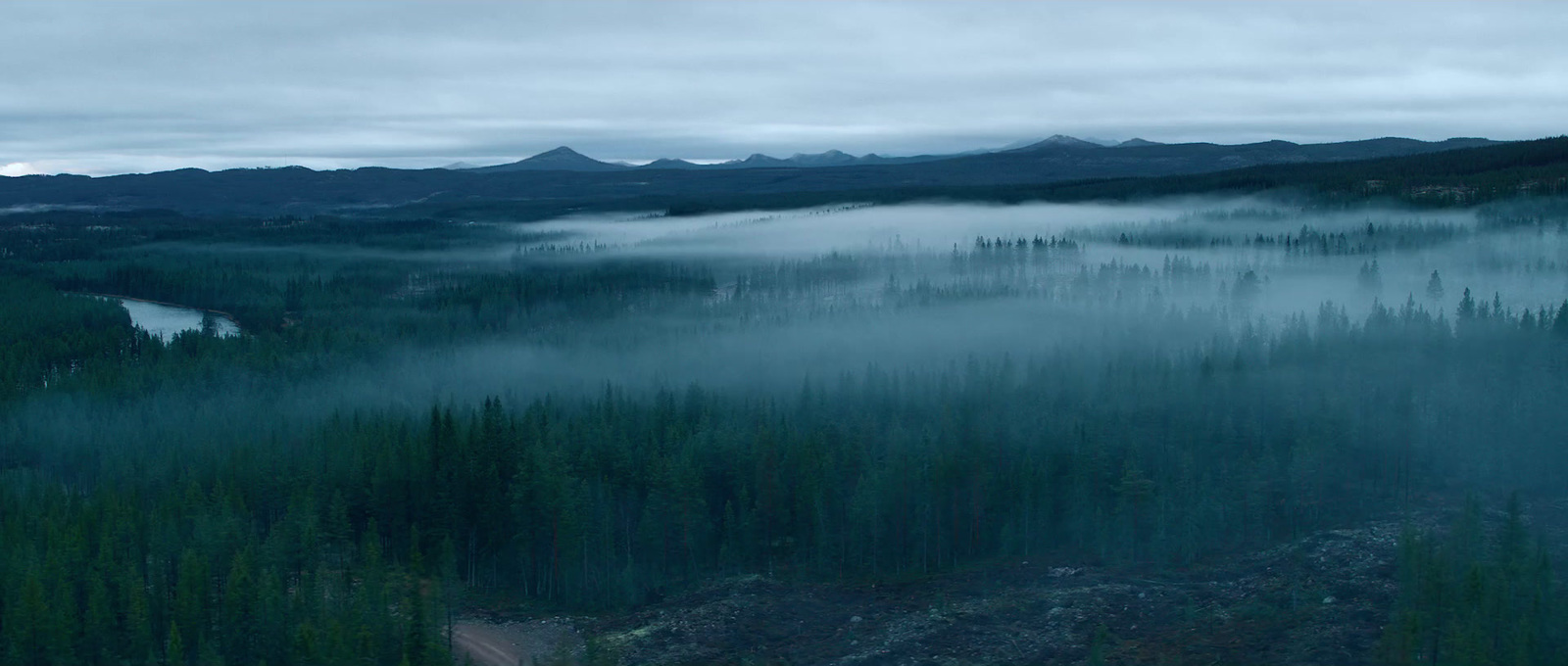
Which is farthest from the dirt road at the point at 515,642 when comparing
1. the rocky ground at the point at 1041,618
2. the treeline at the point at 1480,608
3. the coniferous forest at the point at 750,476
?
the treeline at the point at 1480,608

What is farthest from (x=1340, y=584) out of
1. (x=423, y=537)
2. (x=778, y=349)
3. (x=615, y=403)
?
(x=778, y=349)

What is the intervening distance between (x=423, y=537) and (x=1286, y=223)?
145870 millimetres

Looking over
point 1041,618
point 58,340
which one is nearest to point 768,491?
point 1041,618

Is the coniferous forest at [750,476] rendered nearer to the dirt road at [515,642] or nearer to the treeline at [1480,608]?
the treeline at [1480,608]

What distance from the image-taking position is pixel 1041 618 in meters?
53.2

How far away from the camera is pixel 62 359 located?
12469cm

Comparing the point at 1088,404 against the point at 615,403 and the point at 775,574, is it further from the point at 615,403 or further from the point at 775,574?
the point at 615,403

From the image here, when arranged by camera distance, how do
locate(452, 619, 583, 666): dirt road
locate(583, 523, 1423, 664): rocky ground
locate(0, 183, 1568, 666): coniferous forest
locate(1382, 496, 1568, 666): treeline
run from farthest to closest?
locate(452, 619, 583, 666): dirt road, locate(583, 523, 1423, 664): rocky ground, locate(0, 183, 1568, 666): coniferous forest, locate(1382, 496, 1568, 666): treeline

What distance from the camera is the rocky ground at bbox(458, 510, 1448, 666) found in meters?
48.6

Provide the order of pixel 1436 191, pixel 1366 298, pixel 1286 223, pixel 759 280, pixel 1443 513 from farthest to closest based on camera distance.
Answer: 1. pixel 759 280
2. pixel 1286 223
3. pixel 1436 191
4. pixel 1366 298
5. pixel 1443 513

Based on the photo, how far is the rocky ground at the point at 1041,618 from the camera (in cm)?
4859

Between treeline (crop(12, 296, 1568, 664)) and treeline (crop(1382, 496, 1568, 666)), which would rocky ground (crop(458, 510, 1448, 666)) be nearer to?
treeline (crop(1382, 496, 1568, 666))

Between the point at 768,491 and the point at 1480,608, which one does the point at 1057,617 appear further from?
the point at 768,491

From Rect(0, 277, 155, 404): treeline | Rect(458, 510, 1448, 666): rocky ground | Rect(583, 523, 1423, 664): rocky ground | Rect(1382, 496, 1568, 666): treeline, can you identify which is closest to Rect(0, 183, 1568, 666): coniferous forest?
Rect(1382, 496, 1568, 666): treeline
